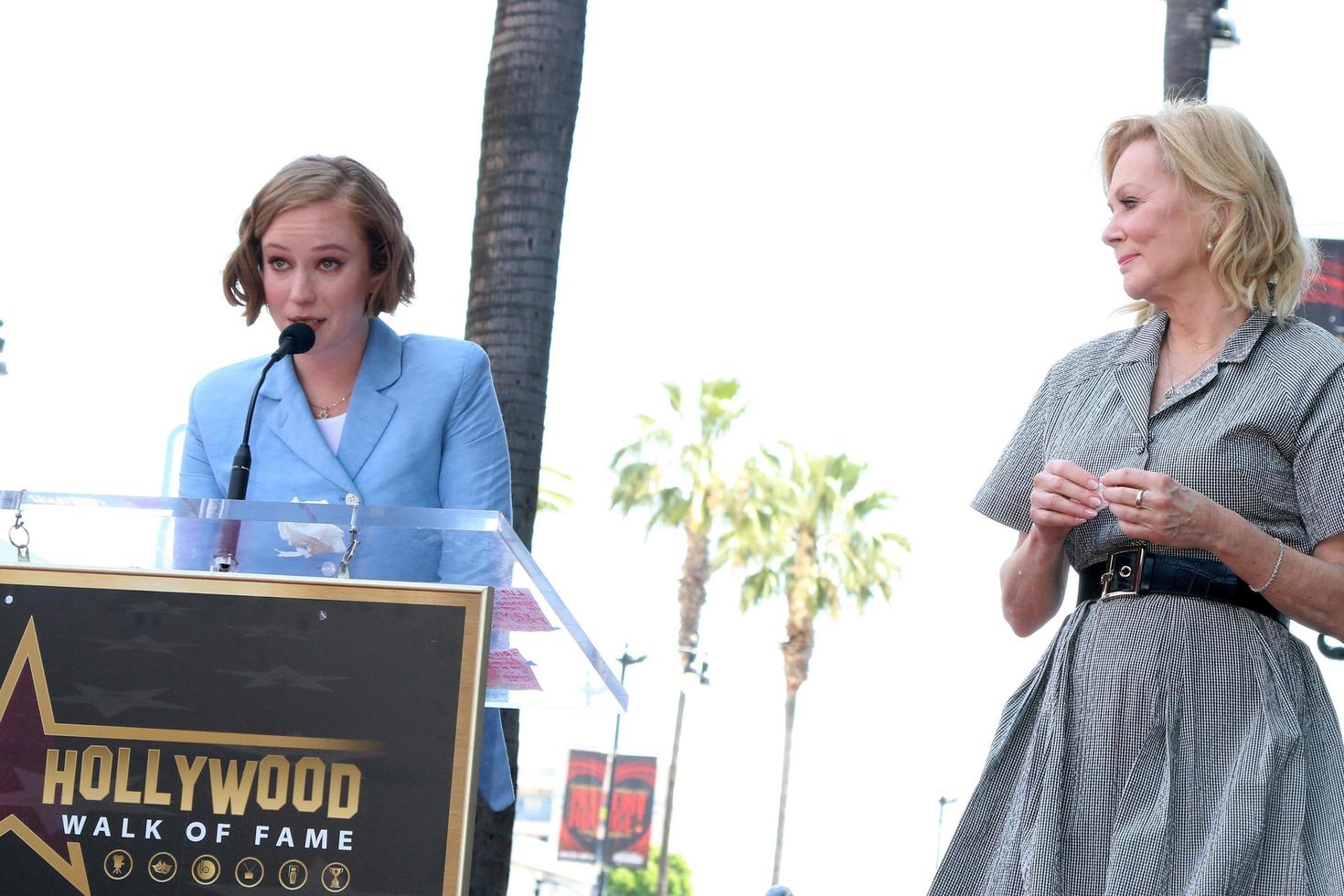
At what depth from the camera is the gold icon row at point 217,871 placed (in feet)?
6.72

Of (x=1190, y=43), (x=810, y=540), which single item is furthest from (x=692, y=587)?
(x=1190, y=43)

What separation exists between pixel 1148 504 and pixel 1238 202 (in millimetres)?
676

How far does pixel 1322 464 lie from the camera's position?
2.60 m

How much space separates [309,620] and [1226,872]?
1447 millimetres

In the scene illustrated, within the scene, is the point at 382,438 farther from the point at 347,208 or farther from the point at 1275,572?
the point at 1275,572

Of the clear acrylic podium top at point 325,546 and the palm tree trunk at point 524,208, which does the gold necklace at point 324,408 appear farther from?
the palm tree trunk at point 524,208

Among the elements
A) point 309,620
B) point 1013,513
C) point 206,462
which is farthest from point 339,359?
point 1013,513

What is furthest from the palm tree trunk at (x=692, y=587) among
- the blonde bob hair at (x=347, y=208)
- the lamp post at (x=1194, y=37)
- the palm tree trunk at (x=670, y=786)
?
the blonde bob hair at (x=347, y=208)

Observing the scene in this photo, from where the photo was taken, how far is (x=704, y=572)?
39.7 metres

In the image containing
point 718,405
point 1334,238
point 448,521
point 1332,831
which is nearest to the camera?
point 448,521

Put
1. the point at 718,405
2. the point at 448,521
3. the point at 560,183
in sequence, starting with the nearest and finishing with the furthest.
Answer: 1. the point at 448,521
2. the point at 560,183
3. the point at 718,405

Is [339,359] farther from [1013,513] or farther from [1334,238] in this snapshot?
[1334,238]

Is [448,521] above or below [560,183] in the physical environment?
below

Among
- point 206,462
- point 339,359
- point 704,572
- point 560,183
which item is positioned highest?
point 560,183
